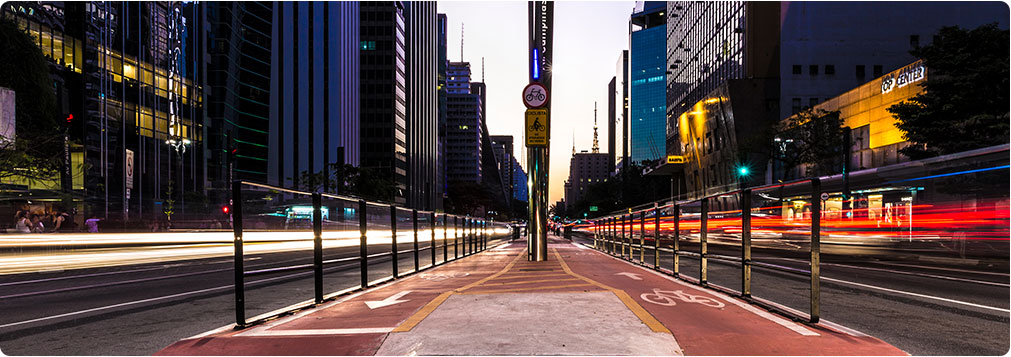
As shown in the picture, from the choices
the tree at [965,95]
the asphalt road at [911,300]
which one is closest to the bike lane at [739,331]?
the asphalt road at [911,300]

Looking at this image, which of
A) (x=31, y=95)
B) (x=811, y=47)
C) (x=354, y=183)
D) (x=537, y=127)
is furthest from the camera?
(x=811, y=47)

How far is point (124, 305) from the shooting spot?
9734 mm

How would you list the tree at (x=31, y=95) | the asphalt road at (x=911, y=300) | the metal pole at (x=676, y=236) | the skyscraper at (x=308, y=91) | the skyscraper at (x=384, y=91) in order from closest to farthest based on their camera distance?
the asphalt road at (x=911, y=300), the metal pole at (x=676, y=236), the tree at (x=31, y=95), the skyscraper at (x=308, y=91), the skyscraper at (x=384, y=91)

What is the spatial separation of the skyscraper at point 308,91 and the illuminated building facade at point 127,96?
2145 cm

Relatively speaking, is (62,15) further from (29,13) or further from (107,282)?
(107,282)

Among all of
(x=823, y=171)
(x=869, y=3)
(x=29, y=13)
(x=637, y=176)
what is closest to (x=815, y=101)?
(x=869, y=3)

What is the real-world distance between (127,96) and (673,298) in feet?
175

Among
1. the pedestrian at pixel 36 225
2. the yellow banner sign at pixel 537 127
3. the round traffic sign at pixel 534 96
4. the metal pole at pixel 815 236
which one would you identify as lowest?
the pedestrian at pixel 36 225

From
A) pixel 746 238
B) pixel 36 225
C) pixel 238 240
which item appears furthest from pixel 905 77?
pixel 36 225

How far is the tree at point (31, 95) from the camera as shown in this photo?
74.2 ft

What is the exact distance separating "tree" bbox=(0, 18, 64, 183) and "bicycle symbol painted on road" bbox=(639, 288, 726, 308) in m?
Answer: 23.4

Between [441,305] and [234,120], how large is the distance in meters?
77.3

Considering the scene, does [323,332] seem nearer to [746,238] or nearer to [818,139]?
[746,238]

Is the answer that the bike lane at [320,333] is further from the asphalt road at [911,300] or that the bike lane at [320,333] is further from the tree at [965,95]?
the tree at [965,95]
